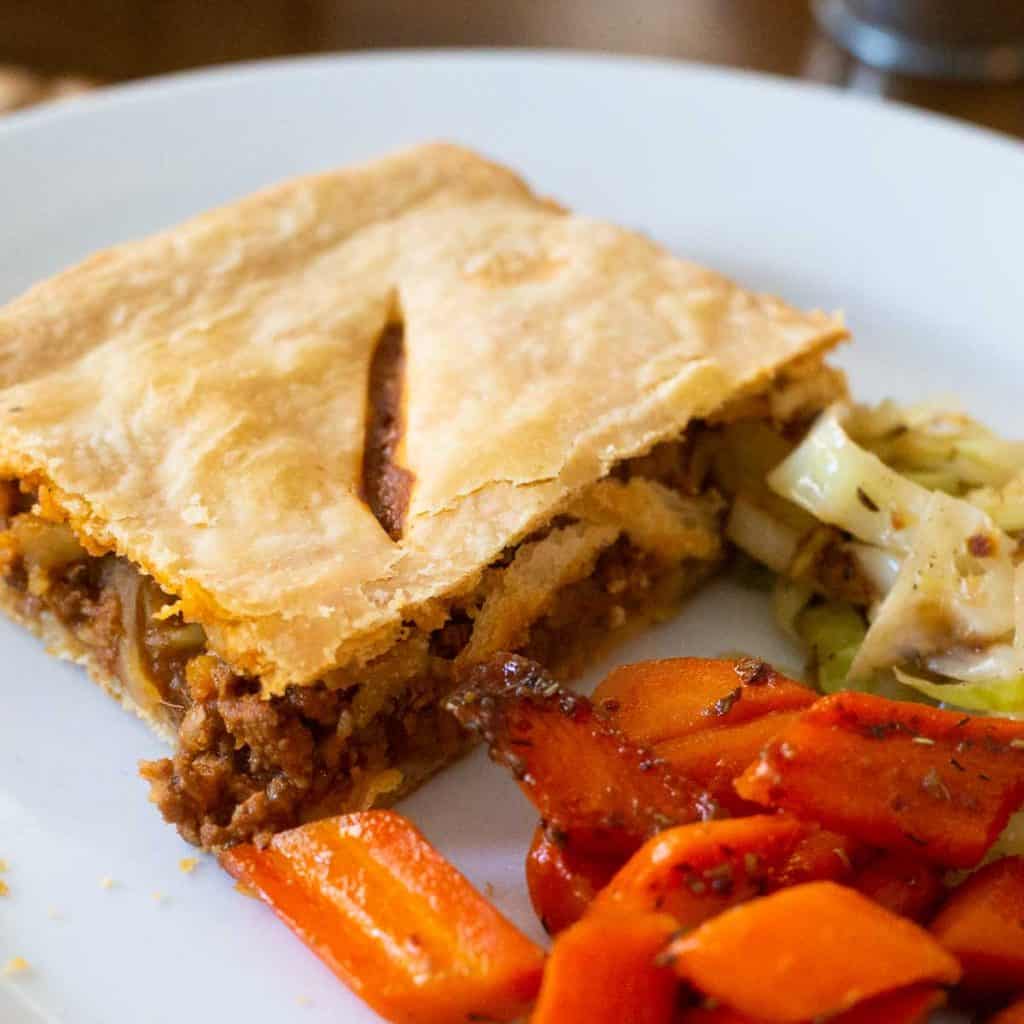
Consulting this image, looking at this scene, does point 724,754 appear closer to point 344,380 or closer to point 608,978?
point 608,978

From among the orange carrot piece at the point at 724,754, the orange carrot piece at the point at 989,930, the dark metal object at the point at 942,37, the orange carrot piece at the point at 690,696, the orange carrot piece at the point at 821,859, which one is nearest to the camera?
the orange carrot piece at the point at 989,930

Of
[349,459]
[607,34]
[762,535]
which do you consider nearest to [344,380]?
[349,459]

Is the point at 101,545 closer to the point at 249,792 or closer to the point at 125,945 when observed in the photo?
the point at 249,792

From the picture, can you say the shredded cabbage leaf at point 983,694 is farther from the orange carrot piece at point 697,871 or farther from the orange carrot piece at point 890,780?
the orange carrot piece at point 697,871

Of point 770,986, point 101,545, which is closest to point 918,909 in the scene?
point 770,986

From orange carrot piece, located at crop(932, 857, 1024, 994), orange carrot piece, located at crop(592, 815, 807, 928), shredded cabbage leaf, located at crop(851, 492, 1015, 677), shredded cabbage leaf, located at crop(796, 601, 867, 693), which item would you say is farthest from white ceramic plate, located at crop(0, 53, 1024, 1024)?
orange carrot piece, located at crop(932, 857, 1024, 994)

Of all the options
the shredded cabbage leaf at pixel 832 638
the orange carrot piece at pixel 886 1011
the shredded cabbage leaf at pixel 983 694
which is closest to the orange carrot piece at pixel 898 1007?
the orange carrot piece at pixel 886 1011
